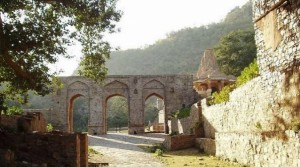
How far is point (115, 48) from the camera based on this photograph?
12.1 metres

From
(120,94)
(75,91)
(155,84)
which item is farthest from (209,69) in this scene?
(75,91)

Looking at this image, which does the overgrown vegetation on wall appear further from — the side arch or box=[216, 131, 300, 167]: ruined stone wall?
the side arch

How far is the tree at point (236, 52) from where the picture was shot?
40.4 metres

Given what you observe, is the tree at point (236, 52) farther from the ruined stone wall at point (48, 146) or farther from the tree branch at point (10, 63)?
the ruined stone wall at point (48, 146)

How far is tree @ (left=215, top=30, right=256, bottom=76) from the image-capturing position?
40375 mm

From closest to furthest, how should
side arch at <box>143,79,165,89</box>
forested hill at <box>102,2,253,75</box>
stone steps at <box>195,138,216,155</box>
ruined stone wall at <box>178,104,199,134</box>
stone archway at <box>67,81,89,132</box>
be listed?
stone steps at <box>195,138,216,155</box>
ruined stone wall at <box>178,104,199,134</box>
stone archway at <box>67,81,89,132</box>
side arch at <box>143,79,165,89</box>
forested hill at <box>102,2,253,75</box>

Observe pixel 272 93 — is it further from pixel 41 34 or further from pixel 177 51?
pixel 177 51

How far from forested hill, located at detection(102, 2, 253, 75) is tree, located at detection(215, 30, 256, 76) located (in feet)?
74.7

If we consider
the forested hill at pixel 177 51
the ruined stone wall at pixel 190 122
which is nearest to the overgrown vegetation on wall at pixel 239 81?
the ruined stone wall at pixel 190 122

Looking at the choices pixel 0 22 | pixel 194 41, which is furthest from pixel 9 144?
pixel 194 41

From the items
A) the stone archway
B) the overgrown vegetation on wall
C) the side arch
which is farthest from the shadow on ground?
the side arch

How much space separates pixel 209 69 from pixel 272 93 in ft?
74.9

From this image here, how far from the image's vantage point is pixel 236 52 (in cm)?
4109

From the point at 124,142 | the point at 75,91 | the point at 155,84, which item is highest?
the point at 155,84
